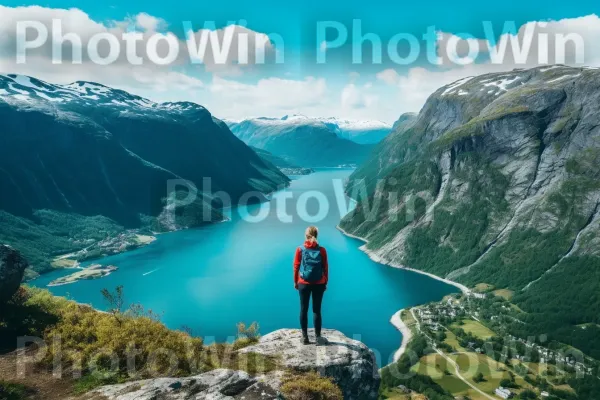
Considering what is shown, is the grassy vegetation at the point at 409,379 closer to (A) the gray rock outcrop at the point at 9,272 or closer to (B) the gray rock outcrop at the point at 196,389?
(A) the gray rock outcrop at the point at 9,272

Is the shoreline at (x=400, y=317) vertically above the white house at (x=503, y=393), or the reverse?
the shoreline at (x=400, y=317)

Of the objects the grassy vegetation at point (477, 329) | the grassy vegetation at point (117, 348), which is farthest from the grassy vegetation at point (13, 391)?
the grassy vegetation at point (477, 329)

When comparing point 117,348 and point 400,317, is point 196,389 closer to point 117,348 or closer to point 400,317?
point 117,348

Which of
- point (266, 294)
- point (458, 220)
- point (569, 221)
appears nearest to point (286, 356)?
point (266, 294)

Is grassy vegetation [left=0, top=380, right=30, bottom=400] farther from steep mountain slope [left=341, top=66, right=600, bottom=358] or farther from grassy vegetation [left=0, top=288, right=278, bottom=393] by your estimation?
steep mountain slope [left=341, top=66, right=600, bottom=358]

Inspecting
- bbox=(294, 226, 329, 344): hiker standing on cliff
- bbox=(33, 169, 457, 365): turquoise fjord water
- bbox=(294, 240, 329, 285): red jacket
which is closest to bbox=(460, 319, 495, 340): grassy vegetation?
bbox=(33, 169, 457, 365): turquoise fjord water

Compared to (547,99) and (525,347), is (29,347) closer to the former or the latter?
(525,347)
